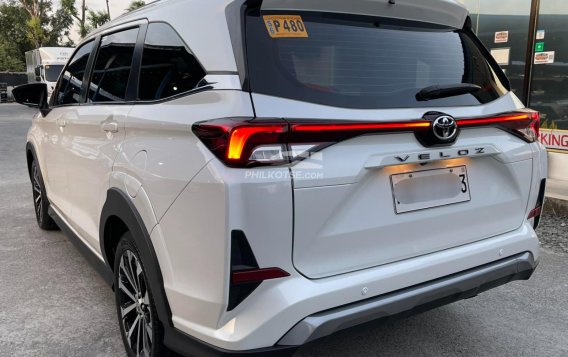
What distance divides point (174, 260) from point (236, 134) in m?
0.61

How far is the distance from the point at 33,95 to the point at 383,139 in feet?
11.8

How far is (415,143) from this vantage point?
6.77ft

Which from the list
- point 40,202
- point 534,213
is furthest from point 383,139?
point 40,202

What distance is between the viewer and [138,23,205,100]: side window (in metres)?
2.11

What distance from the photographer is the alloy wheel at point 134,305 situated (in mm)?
2402

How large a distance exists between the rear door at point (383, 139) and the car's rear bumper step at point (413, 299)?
14 centimetres

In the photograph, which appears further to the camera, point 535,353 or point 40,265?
point 40,265

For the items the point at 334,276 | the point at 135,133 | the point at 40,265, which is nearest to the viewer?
the point at 334,276

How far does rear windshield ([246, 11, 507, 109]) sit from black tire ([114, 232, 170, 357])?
1.07 metres

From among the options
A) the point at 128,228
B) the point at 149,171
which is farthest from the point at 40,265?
the point at 149,171

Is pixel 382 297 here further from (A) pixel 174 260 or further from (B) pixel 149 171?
(B) pixel 149 171

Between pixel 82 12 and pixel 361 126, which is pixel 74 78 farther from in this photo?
pixel 82 12

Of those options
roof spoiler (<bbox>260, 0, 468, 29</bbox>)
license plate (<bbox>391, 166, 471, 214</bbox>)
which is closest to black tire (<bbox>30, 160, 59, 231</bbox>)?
roof spoiler (<bbox>260, 0, 468, 29</bbox>)

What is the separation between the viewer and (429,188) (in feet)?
7.06
